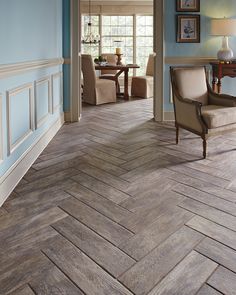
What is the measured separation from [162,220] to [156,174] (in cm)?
77

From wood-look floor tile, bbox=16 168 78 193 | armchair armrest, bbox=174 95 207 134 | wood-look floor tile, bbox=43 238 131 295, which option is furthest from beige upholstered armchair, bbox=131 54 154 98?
wood-look floor tile, bbox=43 238 131 295

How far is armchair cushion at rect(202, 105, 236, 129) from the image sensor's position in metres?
3.00

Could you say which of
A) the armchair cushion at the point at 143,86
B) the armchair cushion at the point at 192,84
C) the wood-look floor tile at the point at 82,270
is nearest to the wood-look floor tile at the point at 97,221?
the wood-look floor tile at the point at 82,270

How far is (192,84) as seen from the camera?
11.7 ft

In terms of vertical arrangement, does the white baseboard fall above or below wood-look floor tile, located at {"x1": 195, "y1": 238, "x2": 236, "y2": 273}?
above

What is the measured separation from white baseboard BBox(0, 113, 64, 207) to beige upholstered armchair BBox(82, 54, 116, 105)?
264cm

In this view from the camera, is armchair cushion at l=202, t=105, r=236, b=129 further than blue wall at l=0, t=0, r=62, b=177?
Yes

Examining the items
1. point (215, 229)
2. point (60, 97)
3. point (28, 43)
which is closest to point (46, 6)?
point (28, 43)

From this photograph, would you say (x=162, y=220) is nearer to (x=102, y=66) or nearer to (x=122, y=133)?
(x=122, y=133)

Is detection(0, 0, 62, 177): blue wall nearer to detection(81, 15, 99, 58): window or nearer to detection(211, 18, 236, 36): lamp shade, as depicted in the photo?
detection(211, 18, 236, 36): lamp shade

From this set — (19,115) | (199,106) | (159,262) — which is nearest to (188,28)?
(199,106)

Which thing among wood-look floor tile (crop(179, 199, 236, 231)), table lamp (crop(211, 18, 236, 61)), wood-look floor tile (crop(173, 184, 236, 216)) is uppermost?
table lamp (crop(211, 18, 236, 61))

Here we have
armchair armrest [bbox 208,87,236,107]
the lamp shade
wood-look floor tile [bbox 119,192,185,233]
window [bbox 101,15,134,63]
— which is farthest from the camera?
window [bbox 101,15,134,63]

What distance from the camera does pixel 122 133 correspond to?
4051 mm
